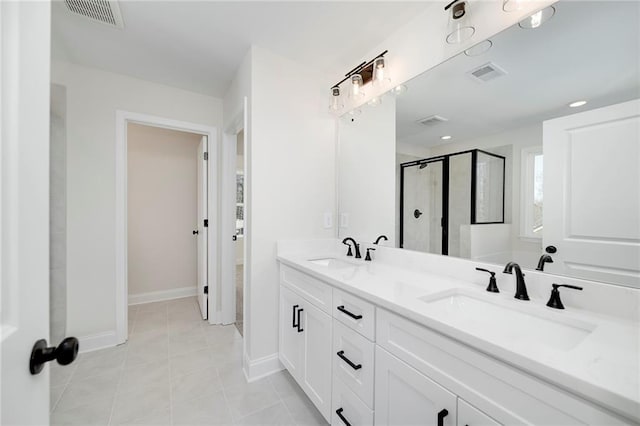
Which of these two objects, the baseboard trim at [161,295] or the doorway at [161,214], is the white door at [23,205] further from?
the baseboard trim at [161,295]

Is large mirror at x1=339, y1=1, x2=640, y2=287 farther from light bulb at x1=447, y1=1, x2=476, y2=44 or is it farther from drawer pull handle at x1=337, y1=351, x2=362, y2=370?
drawer pull handle at x1=337, y1=351, x2=362, y2=370

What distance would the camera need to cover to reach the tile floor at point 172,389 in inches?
59.4

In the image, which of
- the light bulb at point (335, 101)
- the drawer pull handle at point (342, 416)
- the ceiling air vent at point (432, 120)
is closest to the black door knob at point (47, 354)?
the drawer pull handle at point (342, 416)

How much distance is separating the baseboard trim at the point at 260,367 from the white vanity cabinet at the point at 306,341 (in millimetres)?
89

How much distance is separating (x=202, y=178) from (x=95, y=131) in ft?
Result: 3.08

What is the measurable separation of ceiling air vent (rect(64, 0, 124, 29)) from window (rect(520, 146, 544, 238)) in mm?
2369

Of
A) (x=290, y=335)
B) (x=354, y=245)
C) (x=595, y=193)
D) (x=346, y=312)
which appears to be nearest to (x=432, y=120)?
(x=595, y=193)

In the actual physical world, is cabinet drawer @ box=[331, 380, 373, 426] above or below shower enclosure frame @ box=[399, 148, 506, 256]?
below

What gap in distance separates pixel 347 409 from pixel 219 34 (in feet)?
7.82

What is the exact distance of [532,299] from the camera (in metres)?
1.05

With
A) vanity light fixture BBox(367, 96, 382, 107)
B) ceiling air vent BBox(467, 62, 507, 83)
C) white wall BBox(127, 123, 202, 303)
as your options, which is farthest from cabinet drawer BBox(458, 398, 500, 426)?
white wall BBox(127, 123, 202, 303)

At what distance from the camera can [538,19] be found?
1096 mm

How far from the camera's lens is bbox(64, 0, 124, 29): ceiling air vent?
59.1 inches

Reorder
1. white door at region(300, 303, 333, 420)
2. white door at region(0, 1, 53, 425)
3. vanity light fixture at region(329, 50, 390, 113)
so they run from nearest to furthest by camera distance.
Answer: white door at region(0, 1, 53, 425)
white door at region(300, 303, 333, 420)
vanity light fixture at region(329, 50, 390, 113)
